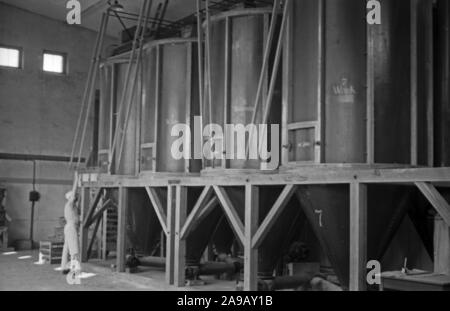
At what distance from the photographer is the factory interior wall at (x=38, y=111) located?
70.2 ft

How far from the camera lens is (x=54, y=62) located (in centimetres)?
2277

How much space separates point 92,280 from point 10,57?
11.7 metres

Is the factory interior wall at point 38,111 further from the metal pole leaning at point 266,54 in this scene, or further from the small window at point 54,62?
the metal pole leaning at point 266,54

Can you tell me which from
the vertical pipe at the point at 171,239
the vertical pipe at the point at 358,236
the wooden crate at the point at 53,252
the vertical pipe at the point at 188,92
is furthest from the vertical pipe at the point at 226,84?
the wooden crate at the point at 53,252

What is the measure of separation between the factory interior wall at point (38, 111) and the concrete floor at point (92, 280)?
21.3ft

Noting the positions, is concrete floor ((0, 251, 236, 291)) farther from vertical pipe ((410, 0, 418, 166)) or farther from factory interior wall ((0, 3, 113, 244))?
factory interior wall ((0, 3, 113, 244))

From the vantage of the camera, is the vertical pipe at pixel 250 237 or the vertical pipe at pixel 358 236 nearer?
the vertical pipe at pixel 358 236

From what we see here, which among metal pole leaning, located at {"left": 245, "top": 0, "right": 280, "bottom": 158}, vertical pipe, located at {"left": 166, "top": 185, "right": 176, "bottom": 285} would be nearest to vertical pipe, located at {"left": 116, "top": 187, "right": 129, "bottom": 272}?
vertical pipe, located at {"left": 166, "top": 185, "right": 176, "bottom": 285}

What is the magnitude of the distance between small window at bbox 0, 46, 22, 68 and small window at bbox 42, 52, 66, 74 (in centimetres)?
93

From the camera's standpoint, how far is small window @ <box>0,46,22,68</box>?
70.5 ft

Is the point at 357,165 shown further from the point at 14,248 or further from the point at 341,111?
the point at 14,248
